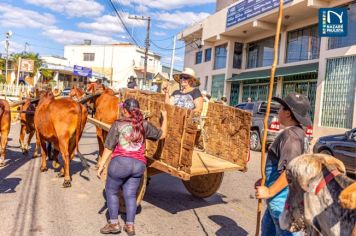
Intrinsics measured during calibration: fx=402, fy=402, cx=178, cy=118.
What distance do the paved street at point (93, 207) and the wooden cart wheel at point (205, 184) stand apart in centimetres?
15

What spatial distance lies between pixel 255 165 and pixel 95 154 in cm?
450

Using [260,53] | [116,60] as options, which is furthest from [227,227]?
[116,60]

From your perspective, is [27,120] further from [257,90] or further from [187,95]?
[257,90]

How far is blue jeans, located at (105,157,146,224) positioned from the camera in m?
4.77

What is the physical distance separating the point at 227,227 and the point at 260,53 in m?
21.1

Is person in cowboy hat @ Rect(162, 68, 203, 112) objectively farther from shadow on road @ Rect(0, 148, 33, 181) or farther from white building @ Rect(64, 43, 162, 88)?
white building @ Rect(64, 43, 162, 88)

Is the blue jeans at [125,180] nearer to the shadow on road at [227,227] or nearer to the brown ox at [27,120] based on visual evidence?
the shadow on road at [227,227]

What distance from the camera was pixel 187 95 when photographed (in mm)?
6520

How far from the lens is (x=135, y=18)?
129 feet

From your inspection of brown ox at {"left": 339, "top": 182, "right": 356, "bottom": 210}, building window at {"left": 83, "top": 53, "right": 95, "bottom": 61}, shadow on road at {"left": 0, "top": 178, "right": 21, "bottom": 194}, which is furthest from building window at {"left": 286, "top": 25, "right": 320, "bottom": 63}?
building window at {"left": 83, "top": 53, "right": 95, "bottom": 61}

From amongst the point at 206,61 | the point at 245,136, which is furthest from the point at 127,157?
the point at 206,61

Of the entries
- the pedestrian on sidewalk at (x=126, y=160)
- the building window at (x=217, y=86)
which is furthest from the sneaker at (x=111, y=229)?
the building window at (x=217, y=86)

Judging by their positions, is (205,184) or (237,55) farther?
(237,55)

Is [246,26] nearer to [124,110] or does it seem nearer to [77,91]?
[77,91]
